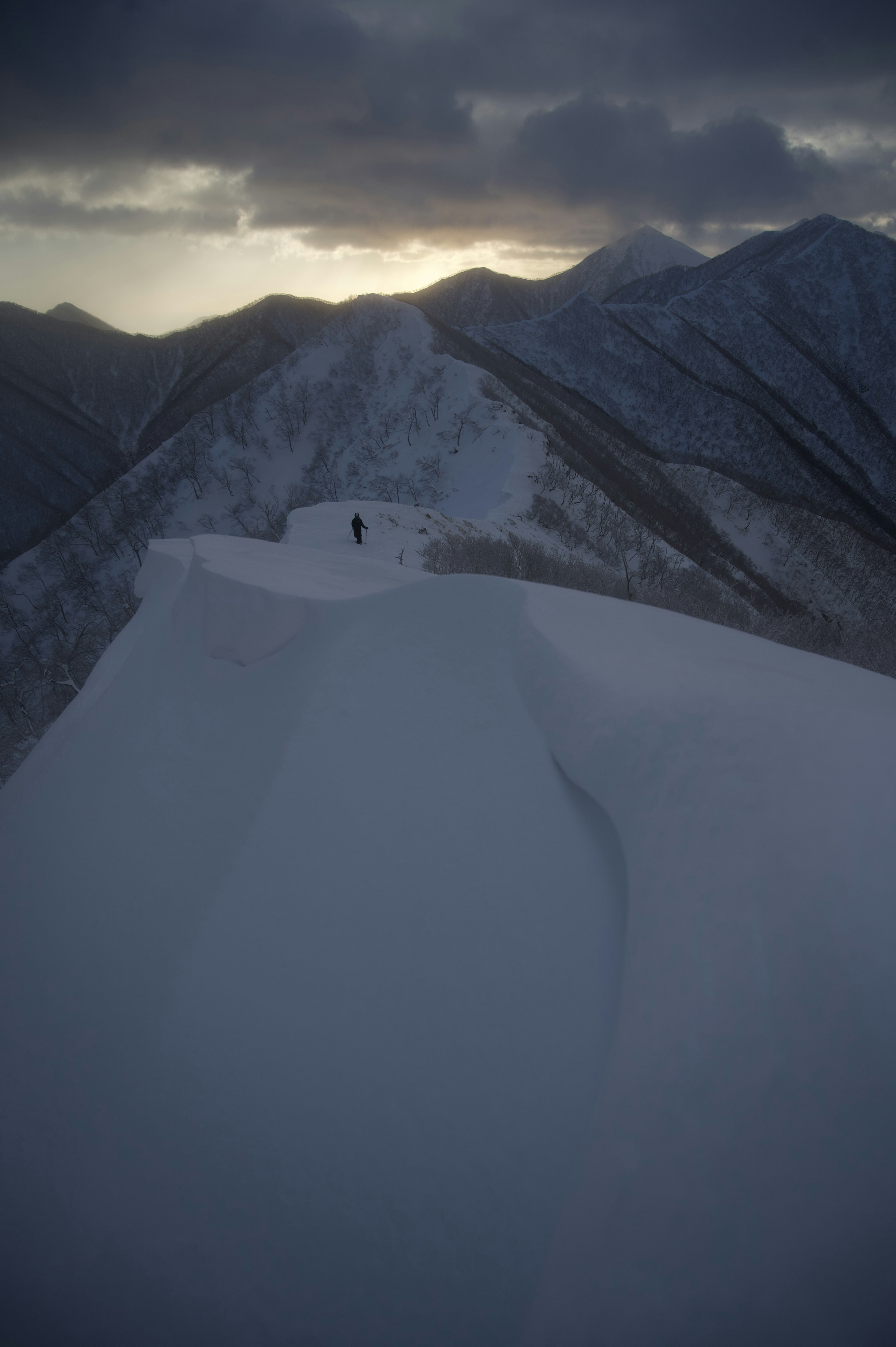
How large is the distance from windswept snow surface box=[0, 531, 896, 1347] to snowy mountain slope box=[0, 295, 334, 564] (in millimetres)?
129838

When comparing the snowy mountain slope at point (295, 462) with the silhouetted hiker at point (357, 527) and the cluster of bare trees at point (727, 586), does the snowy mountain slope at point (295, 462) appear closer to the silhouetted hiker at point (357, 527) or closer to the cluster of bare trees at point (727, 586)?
the cluster of bare trees at point (727, 586)

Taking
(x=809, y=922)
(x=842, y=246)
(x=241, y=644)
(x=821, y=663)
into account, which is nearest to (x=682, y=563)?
(x=821, y=663)

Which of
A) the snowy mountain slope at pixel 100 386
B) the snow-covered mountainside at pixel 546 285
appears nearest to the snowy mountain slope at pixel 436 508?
the snowy mountain slope at pixel 100 386

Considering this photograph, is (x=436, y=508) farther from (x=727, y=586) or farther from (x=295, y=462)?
(x=295, y=462)

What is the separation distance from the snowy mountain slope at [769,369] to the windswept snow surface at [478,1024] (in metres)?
79.2

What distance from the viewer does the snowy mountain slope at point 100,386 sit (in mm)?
121188

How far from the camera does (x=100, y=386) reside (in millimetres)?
138750

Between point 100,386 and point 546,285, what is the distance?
413ft

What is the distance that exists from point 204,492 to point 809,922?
74.1m

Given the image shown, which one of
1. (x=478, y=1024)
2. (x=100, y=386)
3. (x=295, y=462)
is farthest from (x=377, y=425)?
(x=100, y=386)

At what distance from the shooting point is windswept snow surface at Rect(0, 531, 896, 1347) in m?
3.74

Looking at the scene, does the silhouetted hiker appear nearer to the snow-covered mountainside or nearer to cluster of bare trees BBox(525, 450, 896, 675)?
cluster of bare trees BBox(525, 450, 896, 675)

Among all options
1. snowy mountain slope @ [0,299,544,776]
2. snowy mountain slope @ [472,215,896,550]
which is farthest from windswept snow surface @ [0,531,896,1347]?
snowy mountain slope @ [472,215,896,550]

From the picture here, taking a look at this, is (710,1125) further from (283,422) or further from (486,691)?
(283,422)
